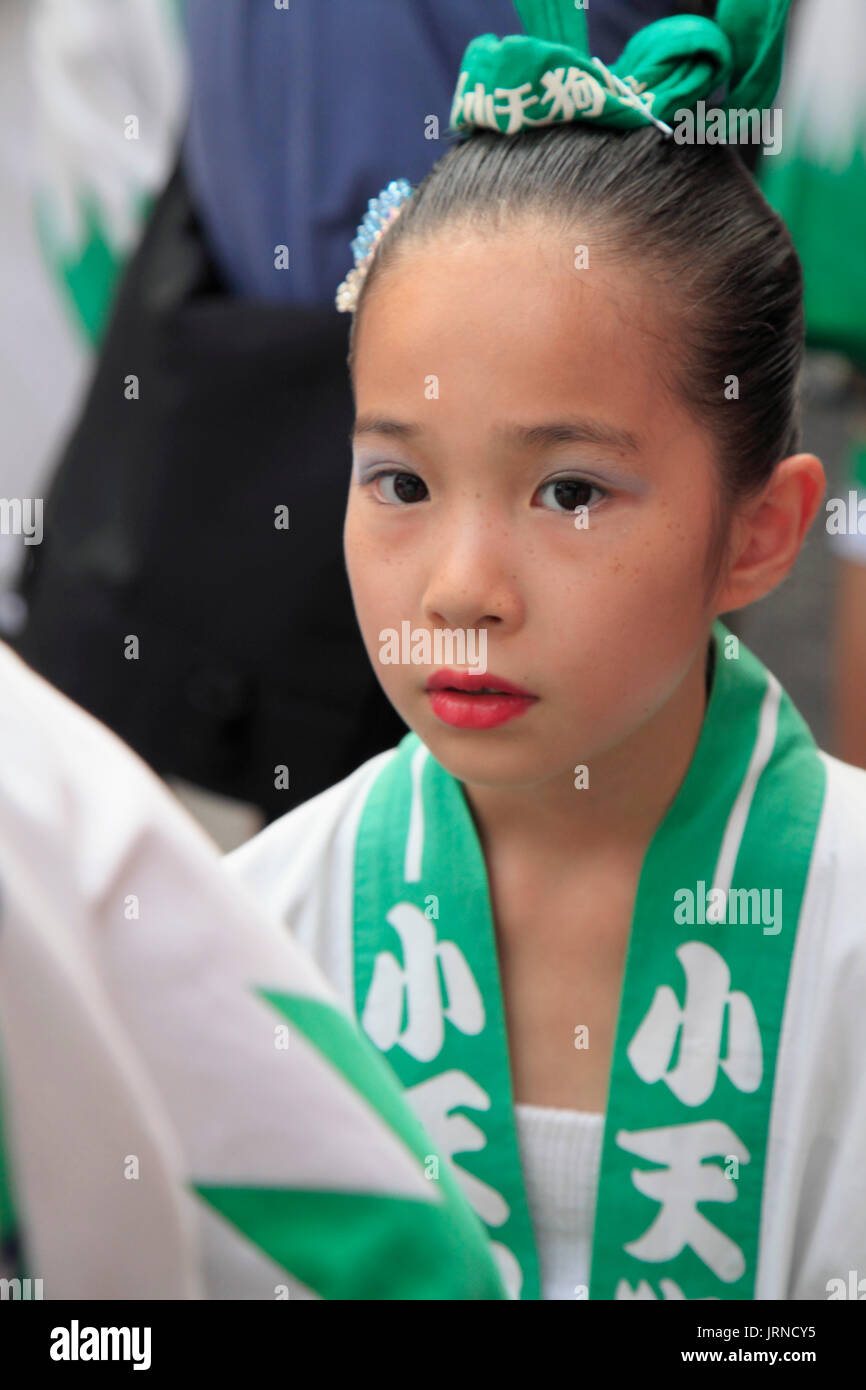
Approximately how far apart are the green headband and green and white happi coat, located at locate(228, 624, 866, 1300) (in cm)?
31

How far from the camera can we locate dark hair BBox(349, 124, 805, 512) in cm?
75

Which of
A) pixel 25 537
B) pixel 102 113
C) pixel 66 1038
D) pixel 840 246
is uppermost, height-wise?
pixel 102 113

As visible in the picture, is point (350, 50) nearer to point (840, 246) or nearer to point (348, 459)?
point (348, 459)

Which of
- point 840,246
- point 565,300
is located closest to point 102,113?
point 840,246

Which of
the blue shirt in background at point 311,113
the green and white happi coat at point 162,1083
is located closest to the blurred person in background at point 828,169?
the blue shirt in background at point 311,113

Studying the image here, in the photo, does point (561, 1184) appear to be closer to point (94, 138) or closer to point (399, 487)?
point (399, 487)

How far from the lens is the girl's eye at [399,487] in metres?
0.76

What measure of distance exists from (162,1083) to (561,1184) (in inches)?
19.4

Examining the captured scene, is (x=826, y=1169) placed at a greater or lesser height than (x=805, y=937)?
lesser

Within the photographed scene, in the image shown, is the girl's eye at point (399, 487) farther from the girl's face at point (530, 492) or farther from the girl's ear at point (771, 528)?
the girl's ear at point (771, 528)

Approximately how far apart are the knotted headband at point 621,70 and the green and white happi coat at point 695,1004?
0.31 metres

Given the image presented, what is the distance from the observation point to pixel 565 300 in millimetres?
719
